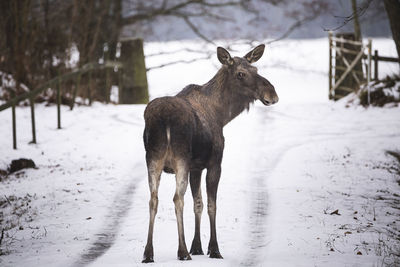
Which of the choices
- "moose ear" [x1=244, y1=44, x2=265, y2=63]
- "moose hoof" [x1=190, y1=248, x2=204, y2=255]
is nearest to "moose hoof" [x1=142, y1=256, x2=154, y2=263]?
"moose hoof" [x1=190, y1=248, x2=204, y2=255]

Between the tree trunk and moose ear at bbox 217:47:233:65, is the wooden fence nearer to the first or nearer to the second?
the tree trunk

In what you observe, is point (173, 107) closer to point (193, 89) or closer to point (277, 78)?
point (193, 89)

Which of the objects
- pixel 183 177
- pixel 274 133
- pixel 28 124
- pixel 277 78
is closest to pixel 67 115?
pixel 28 124

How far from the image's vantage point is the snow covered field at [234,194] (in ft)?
24.3

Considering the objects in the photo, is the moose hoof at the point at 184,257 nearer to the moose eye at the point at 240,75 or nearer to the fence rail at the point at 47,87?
the moose eye at the point at 240,75

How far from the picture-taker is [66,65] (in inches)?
813

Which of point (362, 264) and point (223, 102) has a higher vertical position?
point (223, 102)

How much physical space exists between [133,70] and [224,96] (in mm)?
13486

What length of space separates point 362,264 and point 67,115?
12980mm

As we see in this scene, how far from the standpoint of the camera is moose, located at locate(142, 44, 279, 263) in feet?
21.2

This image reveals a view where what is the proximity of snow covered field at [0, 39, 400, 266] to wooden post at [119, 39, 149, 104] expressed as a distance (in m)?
1.42

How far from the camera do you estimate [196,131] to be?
673cm

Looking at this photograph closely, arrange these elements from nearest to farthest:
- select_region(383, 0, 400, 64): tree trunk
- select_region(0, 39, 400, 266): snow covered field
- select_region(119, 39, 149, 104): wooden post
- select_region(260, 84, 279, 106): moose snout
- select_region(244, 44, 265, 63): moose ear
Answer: select_region(260, 84, 279, 106): moose snout → select_region(0, 39, 400, 266): snow covered field → select_region(244, 44, 265, 63): moose ear → select_region(383, 0, 400, 64): tree trunk → select_region(119, 39, 149, 104): wooden post

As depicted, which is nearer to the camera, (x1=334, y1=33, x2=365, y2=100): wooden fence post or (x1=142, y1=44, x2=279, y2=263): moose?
(x1=142, y1=44, x2=279, y2=263): moose
